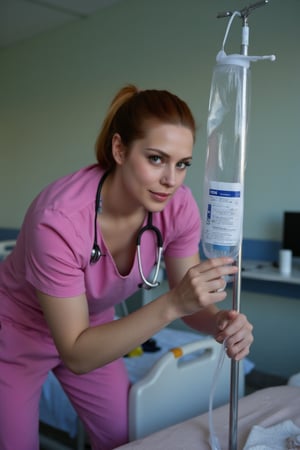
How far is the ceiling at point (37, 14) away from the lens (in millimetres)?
4415

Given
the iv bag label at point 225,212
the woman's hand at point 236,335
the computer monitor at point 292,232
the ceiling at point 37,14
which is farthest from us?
the ceiling at point 37,14

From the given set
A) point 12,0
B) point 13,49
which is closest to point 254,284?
point 12,0

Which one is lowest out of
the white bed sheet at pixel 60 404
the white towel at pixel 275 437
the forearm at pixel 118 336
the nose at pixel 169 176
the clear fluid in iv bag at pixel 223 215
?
the white bed sheet at pixel 60 404

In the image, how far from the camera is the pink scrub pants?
156cm

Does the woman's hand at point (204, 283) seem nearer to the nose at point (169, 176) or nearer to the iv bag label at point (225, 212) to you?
the iv bag label at point (225, 212)

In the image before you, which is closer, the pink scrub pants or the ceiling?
the pink scrub pants

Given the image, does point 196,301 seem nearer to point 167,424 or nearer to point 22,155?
point 167,424

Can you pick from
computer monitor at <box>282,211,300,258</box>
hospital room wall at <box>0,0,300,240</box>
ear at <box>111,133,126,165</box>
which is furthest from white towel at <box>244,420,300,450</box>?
computer monitor at <box>282,211,300,258</box>

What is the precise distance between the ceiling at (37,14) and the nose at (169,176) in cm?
356

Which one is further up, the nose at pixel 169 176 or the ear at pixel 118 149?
the ear at pixel 118 149

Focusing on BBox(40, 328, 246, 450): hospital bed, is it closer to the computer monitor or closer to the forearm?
the forearm

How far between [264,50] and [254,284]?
5.10ft

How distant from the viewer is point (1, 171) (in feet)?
18.9

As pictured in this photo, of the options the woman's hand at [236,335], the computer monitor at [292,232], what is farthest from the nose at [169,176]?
the computer monitor at [292,232]
